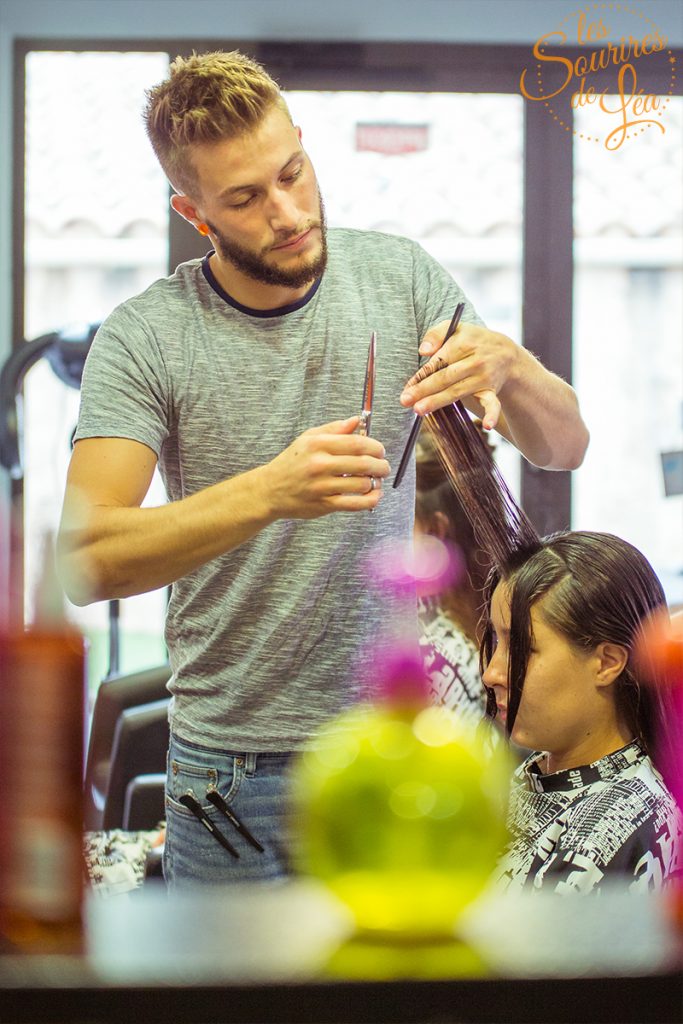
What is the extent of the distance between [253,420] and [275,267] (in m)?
0.21

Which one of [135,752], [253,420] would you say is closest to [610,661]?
[253,420]

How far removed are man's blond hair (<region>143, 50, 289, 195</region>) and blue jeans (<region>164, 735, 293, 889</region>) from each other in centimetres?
80

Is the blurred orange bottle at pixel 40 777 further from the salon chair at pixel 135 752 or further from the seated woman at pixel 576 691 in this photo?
the salon chair at pixel 135 752

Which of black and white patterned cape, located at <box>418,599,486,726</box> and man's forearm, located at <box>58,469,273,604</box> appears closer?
man's forearm, located at <box>58,469,273,604</box>

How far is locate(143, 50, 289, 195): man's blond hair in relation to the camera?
4.83 ft

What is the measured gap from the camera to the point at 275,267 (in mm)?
1503

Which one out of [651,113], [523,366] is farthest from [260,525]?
[651,113]

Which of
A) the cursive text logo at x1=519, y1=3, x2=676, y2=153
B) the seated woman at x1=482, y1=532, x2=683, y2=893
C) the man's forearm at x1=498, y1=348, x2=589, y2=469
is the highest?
the cursive text logo at x1=519, y1=3, x2=676, y2=153

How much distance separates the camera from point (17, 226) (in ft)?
11.3

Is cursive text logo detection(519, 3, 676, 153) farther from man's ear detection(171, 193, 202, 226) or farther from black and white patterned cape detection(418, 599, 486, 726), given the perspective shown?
man's ear detection(171, 193, 202, 226)

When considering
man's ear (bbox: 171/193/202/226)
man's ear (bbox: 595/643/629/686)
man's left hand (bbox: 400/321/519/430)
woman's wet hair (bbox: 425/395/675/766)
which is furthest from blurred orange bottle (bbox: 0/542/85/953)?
man's ear (bbox: 171/193/202/226)

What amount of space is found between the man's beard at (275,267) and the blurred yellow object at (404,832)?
0.98 m

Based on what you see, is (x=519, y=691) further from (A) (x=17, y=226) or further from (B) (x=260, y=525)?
(A) (x=17, y=226)

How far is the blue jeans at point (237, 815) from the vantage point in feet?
4.97
